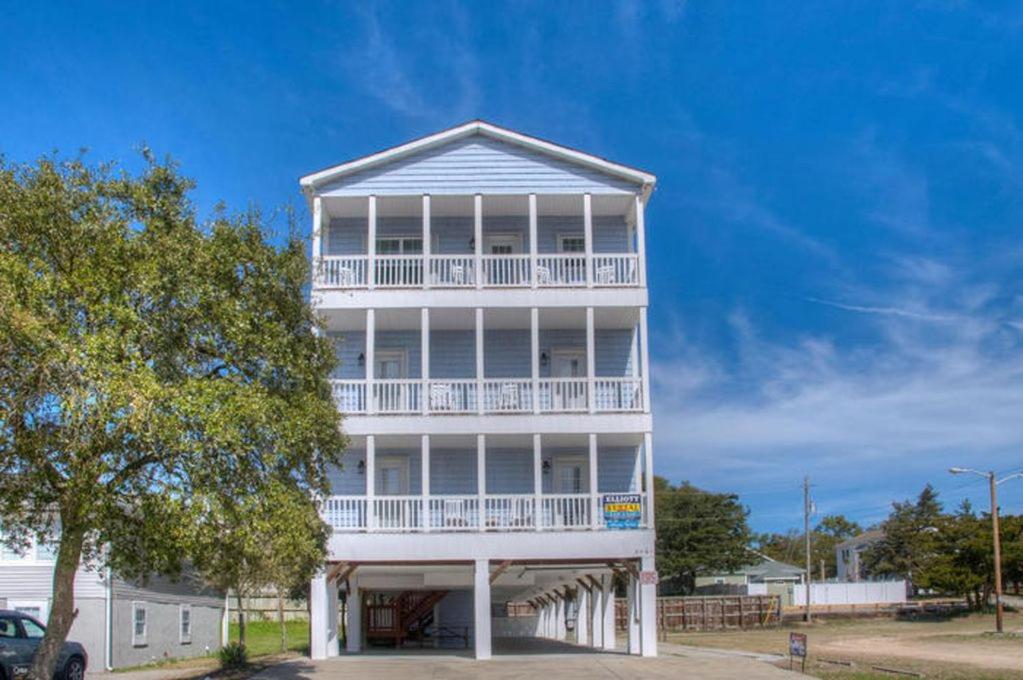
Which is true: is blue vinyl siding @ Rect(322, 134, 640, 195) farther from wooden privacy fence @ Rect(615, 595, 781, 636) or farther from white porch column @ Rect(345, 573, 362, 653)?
wooden privacy fence @ Rect(615, 595, 781, 636)

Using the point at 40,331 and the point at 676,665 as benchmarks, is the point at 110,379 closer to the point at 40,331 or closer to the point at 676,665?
the point at 40,331

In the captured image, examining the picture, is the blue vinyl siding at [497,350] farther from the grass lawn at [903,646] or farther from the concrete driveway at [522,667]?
the grass lawn at [903,646]

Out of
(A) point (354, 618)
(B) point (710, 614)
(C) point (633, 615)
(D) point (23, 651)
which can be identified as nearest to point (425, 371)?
(A) point (354, 618)

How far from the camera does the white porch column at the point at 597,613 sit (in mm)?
30938

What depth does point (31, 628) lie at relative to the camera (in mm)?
21500

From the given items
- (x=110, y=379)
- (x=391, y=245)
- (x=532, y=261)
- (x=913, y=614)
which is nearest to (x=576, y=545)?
(x=532, y=261)

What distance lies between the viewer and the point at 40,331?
13656 mm

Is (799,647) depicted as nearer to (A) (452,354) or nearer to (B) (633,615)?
(B) (633,615)

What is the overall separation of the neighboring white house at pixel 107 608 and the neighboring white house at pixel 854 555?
6288 centimetres

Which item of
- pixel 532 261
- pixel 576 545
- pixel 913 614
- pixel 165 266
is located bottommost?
pixel 913 614

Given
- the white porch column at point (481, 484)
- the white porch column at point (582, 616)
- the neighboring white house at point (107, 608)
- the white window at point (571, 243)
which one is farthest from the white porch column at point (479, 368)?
the white porch column at point (582, 616)

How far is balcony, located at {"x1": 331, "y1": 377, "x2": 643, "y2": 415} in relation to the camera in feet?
89.4

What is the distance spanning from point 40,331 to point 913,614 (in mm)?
53443

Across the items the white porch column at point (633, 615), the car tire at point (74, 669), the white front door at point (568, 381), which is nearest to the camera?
the car tire at point (74, 669)
